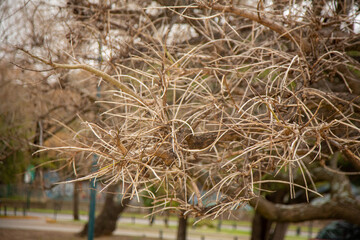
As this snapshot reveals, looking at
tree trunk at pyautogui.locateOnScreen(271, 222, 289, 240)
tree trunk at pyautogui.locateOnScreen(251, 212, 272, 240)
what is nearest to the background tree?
tree trunk at pyautogui.locateOnScreen(271, 222, 289, 240)

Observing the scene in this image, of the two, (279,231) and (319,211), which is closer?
(319,211)

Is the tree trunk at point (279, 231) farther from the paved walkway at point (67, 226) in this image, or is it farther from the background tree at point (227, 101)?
the paved walkway at point (67, 226)

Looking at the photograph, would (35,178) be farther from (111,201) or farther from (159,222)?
(159,222)

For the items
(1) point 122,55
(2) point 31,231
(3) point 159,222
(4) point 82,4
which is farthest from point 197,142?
(3) point 159,222

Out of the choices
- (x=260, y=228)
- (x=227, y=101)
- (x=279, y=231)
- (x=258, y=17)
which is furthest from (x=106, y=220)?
(x=258, y=17)

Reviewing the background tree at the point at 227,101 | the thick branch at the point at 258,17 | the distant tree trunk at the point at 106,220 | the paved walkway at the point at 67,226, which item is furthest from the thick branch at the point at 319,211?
the paved walkway at the point at 67,226

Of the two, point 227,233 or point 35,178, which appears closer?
point 35,178

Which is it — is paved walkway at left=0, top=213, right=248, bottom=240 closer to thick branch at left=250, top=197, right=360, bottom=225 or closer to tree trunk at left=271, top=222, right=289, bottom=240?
tree trunk at left=271, top=222, right=289, bottom=240

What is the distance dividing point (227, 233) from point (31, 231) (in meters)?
8.95

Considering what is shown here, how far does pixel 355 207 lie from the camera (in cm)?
803

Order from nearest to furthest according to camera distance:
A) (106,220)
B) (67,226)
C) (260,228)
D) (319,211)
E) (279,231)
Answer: (319,211)
(279,231)
(260,228)
(106,220)
(67,226)

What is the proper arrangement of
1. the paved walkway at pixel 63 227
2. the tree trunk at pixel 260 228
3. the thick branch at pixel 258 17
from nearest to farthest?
the thick branch at pixel 258 17
the tree trunk at pixel 260 228
the paved walkway at pixel 63 227

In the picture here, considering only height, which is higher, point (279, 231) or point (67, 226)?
point (279, 231)

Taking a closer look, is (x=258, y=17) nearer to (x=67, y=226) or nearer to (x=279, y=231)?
(x=279, y=231)
